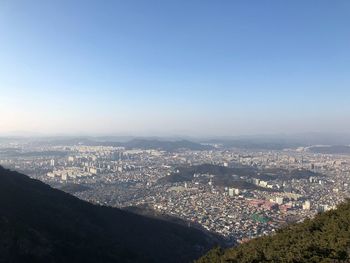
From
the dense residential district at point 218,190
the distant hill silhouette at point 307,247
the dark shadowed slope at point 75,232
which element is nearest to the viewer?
the distant hill silhouette at point 307,247

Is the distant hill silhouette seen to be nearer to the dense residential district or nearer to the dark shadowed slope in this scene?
the dark shadowed slope

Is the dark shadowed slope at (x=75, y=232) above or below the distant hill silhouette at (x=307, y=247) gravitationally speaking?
below

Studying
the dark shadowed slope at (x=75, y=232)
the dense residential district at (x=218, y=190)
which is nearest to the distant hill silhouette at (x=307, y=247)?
the dark shadowed slope at (x=75, y=232)

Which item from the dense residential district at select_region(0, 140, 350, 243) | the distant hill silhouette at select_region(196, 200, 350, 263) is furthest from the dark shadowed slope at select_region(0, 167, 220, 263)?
the distant hill silhouette at select_region(196, 200, 350, 263)

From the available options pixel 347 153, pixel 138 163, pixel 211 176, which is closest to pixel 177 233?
pixel 211 176

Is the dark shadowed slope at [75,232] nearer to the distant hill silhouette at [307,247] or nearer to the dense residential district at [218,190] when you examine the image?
the dense residential district at [218,190]

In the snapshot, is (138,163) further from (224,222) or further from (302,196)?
(224,222)
